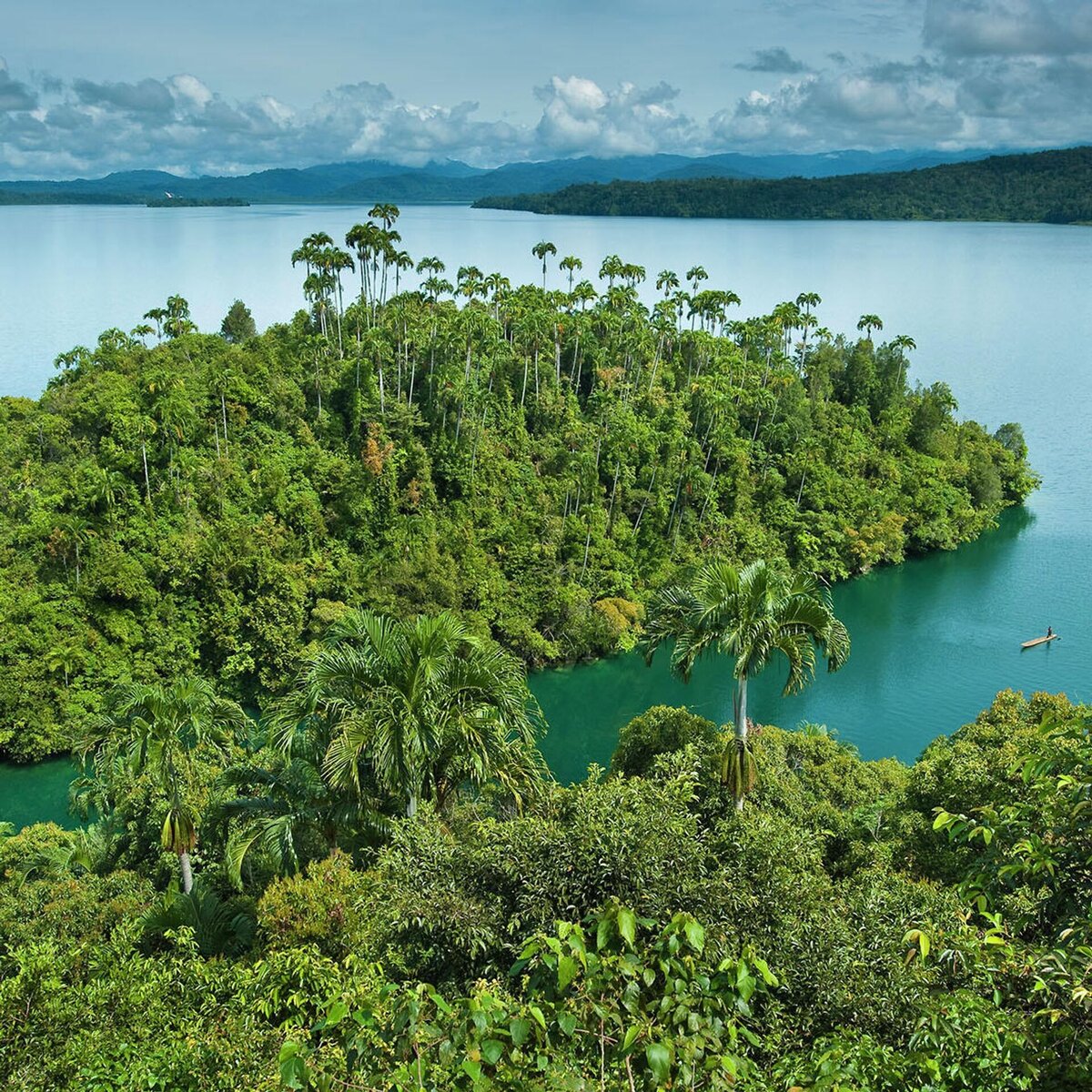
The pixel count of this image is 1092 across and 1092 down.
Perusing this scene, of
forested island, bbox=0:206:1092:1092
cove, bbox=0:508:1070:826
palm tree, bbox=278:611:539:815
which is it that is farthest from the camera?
cove, bbox=0:508:1070:826

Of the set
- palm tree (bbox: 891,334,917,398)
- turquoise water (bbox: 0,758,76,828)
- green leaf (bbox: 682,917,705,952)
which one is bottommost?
turquoise water (bbox: 0,758,76,828)

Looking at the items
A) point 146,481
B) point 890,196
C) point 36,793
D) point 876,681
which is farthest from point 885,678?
point 890,196

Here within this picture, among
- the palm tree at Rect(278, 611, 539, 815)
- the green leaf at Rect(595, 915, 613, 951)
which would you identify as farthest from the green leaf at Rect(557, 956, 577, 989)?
the palm tree at Rect(278, 611, 539, 815)

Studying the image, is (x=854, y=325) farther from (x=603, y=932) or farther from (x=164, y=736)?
(x=603, y=932)

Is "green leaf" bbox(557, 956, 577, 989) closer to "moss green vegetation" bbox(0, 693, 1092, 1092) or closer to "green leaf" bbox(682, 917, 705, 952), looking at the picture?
"moss green vegetation" bbox(0, 693, 1092, 1092)

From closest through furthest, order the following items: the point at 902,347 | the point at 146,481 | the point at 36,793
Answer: the point at 36,793 < the point at 146,481 < the point at 902,347

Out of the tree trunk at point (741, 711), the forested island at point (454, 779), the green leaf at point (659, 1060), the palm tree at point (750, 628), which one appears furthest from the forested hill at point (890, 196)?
the green leaf at point (659, 1060)
